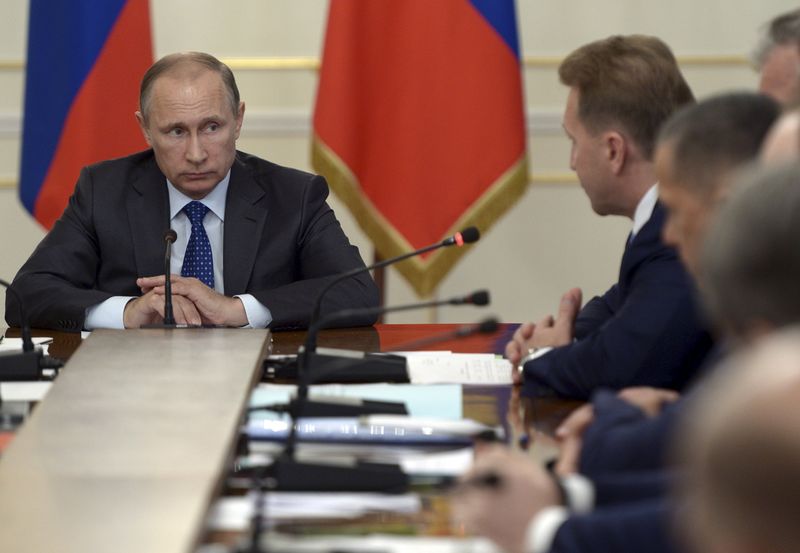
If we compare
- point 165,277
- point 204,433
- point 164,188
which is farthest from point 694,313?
point 164,188

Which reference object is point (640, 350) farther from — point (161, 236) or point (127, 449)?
point (161, 236)

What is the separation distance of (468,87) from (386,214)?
584mm

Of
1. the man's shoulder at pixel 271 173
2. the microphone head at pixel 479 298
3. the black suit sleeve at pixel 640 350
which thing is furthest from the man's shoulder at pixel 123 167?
the black suit sleeve at pixel 640 350

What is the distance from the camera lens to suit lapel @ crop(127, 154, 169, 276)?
147 inches

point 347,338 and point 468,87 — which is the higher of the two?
point 468,87

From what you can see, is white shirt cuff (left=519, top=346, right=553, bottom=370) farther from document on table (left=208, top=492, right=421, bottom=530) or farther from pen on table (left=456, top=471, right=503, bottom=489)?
pen on table (left=456, top=471, right=503, bottom=489)

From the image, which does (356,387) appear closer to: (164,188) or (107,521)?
(107,521)

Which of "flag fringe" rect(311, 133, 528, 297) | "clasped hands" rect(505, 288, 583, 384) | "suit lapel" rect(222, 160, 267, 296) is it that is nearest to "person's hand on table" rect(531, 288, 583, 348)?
"clasped hands" rect(505, 288, 583, 384)

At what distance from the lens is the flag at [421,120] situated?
493 centimetres

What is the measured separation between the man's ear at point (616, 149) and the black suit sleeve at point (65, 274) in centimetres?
141

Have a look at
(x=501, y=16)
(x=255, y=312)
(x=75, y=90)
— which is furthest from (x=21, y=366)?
(x=501, y=16)

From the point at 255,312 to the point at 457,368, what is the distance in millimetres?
703

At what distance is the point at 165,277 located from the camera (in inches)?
130

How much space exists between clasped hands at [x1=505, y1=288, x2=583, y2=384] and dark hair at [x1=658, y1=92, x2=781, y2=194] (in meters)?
1.02
